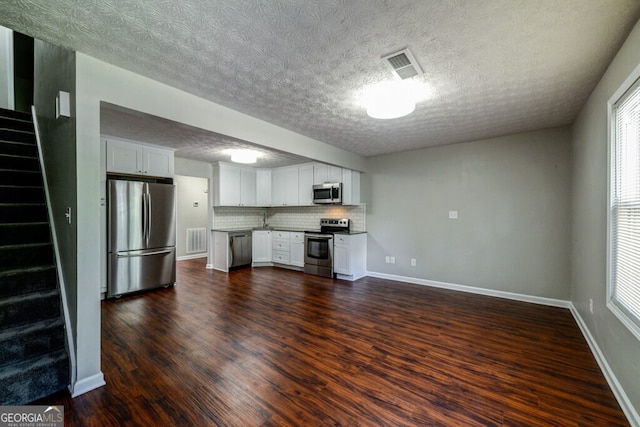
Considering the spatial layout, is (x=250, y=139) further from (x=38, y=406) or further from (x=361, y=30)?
(x=38, y=406)

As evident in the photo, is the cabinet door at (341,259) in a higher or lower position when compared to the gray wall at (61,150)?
lower

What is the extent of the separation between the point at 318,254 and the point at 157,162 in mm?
3386

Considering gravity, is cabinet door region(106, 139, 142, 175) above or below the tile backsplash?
above

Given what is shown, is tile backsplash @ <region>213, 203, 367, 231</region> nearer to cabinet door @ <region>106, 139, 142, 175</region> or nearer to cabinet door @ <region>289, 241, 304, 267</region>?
cabinet door @ <region>289, 241, 304, 267</region>

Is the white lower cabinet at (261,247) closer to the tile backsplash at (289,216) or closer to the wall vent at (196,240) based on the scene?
the tile backsplash at (289,216)

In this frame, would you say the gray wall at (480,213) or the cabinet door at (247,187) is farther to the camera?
the cabinet door at (247,187)

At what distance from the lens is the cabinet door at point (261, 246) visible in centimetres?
633

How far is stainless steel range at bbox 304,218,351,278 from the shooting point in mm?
5324

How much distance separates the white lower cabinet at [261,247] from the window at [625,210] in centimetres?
560

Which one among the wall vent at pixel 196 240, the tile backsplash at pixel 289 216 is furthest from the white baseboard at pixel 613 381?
the wall vent at pixel 196 240

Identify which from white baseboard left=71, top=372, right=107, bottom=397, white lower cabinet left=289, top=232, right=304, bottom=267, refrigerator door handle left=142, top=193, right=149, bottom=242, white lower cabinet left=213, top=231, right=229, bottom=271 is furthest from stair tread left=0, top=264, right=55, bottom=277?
white lower cabinet left=289, top=232, right=304, bottom=267

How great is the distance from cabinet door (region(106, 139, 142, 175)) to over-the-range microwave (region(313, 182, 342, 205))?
3217mm

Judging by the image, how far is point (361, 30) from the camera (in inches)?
64.5

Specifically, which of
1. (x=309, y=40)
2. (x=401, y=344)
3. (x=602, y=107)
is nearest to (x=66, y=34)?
(x=309, y=40)
